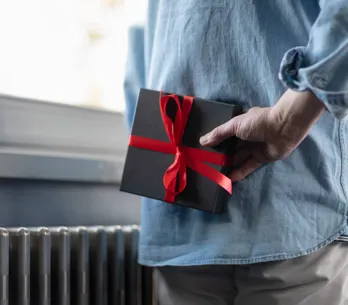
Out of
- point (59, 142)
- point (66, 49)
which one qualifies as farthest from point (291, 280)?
point (66, 49)

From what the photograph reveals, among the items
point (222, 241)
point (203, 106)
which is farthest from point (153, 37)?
point (222, 241)

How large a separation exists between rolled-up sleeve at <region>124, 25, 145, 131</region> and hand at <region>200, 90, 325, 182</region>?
27 cm

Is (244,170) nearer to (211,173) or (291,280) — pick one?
(211,173)

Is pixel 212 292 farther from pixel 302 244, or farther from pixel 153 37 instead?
pixel 153 37

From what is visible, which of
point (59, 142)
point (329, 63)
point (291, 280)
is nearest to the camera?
point (329, 63)

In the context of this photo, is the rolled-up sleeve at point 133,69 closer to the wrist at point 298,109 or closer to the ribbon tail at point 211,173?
the ribbon tail at point 211,173

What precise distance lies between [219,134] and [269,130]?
0.08m

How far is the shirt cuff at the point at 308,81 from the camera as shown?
651mm

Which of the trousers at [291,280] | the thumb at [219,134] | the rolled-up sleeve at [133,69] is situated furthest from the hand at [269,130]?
the rolled-up sleeve at [133,69]

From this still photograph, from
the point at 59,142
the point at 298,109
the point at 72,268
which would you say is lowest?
the point at 72,268

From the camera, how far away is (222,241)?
0.80 m

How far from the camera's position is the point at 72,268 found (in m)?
1.04

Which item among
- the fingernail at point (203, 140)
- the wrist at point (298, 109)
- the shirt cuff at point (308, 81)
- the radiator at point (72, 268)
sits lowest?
the radiator at point (72, 268)

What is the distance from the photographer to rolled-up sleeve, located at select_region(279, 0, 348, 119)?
651 mm
